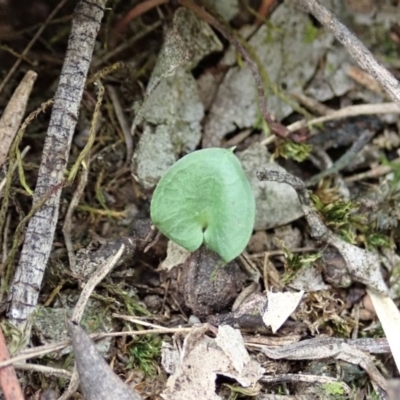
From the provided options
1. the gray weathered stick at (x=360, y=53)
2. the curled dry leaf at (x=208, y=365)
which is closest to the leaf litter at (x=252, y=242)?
the curled dry leaf at (x=208, y=365)

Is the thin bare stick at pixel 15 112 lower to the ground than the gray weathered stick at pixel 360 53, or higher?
lower

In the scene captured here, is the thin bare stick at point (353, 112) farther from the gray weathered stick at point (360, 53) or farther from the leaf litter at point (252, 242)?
the gray weathered stick at point (360, 53)

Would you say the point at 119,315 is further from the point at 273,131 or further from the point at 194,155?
the point at 273,131

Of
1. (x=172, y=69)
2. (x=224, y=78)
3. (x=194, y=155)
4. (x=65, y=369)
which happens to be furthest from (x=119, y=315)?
(x=224, y=78)

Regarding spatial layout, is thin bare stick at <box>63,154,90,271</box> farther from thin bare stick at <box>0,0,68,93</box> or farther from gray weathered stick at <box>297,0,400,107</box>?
gray weathered stick at <box>297,0,400,107</box>

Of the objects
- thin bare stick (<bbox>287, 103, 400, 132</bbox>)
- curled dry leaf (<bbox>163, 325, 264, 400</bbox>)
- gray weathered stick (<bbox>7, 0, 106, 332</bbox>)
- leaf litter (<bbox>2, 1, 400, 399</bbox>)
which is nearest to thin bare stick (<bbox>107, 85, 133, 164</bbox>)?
leaf litter (<bbox>2, 1, 400, 399</bbox>)

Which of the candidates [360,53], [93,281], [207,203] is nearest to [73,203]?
[93,281]
